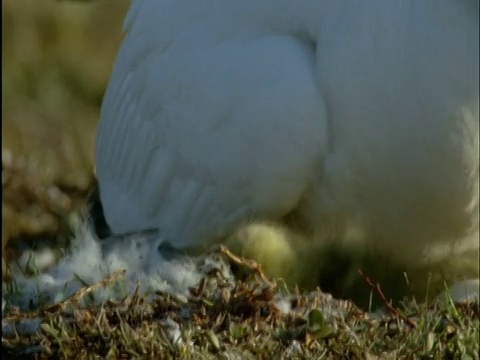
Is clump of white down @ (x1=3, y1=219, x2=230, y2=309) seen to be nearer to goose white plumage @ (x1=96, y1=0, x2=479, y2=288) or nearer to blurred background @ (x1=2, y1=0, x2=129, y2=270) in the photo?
goose white plumage @ (x1=96, y1=0, x2=479, y2=288)

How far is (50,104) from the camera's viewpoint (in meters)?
4.73

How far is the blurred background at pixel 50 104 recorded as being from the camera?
13.2 ft

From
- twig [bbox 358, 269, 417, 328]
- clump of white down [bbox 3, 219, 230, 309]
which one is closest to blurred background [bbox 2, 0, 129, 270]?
clump of white down [bbox 3, 219, 230, 309]

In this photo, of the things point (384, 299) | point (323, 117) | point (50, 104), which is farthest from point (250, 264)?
point (50, 104)

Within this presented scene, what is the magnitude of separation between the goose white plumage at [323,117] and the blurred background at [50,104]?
27.6 inches

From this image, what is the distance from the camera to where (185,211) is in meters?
3.13

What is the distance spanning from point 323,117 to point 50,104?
7.00 ft

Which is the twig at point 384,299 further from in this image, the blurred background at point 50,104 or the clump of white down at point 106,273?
the blurred background at point 50,104

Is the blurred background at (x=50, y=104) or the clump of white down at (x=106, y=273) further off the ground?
the clump of white down at (x=106, y=273)

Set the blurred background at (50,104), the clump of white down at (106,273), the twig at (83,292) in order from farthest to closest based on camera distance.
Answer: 1. the blurred background at (50,104)
2. the clump of white down at (106,273)
3. the twig at (83,292)

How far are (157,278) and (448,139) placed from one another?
22.7 inches

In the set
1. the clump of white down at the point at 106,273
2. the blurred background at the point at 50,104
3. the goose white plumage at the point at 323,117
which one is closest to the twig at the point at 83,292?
the clump of white down at the point at 106,273

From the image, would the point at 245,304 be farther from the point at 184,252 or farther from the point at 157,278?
the point at 184,252

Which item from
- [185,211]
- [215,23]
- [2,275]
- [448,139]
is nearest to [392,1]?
[448,139]
